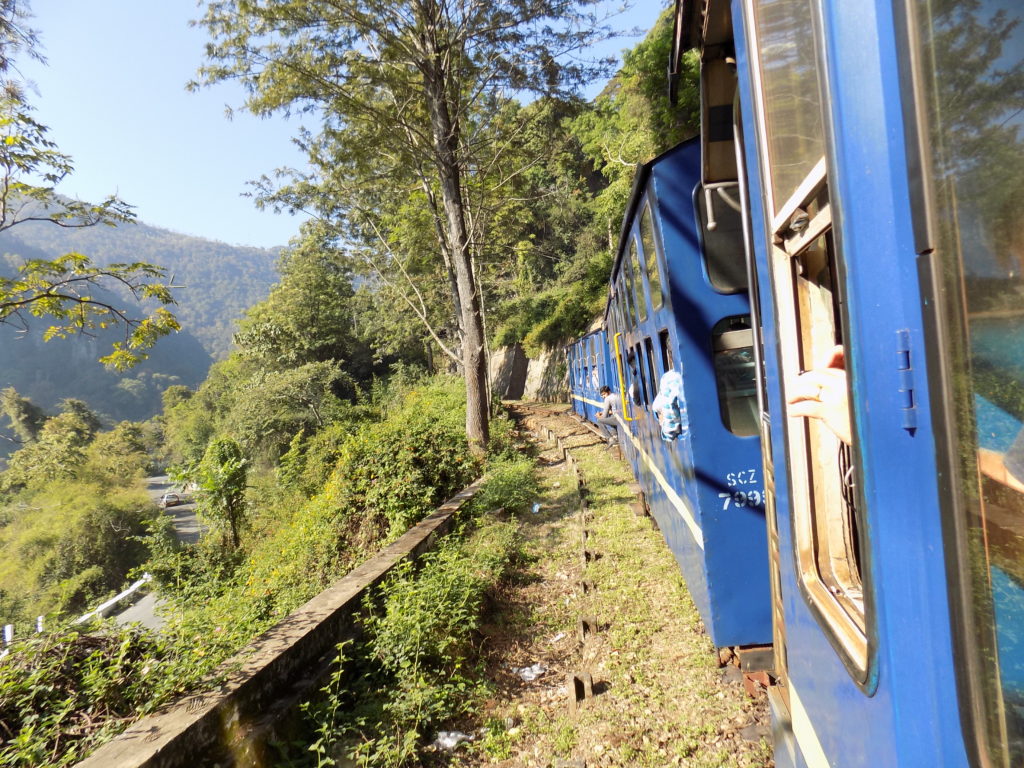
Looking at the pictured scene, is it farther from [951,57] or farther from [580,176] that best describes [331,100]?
[580,176]

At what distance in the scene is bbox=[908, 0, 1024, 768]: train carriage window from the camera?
76 cm

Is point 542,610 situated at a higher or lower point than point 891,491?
lower

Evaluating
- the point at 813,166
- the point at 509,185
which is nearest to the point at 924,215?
the point at 813,166

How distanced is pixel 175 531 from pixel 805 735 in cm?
3414

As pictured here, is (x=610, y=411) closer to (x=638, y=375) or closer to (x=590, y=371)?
(x=590, y=371)

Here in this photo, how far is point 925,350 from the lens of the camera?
2.88ft

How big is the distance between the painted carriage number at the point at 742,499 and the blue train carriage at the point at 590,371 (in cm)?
702

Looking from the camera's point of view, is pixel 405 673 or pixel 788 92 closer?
pixel 788 92

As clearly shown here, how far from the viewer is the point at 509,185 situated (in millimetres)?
13602

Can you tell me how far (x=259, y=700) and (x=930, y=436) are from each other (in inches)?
152

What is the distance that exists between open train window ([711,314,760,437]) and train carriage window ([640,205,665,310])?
0.47m

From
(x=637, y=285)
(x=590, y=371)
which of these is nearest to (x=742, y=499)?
(x=637, y=285)

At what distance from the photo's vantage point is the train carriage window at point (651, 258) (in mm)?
3799

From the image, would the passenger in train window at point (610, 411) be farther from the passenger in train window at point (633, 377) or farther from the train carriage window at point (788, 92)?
the train carriage window at point (788, 92)
